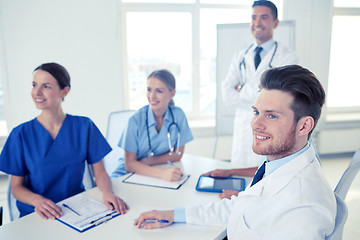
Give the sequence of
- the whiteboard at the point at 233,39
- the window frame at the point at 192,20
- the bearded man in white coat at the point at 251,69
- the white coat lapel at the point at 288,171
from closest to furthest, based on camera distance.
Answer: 1. the white coat lapel at the point at 288,171
2. the bearded man in white coat at the point at 251,69
3. the whiteboard at the point at 233,39
4. the window frame at the point at 192,20

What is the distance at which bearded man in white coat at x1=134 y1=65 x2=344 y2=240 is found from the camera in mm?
749

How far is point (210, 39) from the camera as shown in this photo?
355 cm

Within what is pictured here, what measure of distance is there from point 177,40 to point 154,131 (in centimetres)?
201

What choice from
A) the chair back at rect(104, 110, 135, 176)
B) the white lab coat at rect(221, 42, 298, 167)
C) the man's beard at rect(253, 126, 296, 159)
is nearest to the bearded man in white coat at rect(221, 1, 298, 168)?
the white lab coat at rect(221, 42, 298, 167)

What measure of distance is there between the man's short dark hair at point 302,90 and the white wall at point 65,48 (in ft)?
8.43

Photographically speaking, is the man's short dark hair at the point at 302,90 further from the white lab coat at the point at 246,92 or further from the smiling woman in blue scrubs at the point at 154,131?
the white lab coat at the point at 246,92

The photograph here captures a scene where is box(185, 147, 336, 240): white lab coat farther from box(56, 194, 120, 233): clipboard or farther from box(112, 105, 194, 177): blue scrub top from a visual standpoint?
box(112, 105, 194, 177): blue scrub top

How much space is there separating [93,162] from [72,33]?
6.50 ft

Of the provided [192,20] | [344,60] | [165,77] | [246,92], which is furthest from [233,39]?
[344,60]

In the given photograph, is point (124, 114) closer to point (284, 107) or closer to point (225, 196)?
point (225, 196)

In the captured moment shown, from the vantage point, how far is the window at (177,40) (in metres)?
3.37

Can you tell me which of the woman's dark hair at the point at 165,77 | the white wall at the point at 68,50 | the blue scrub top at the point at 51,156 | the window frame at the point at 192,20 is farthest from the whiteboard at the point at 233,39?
the blue scrub top at the point at 51,156

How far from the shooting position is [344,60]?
12.4 ft

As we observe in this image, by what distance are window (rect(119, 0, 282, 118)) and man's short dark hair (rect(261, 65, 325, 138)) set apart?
8.94 ft
